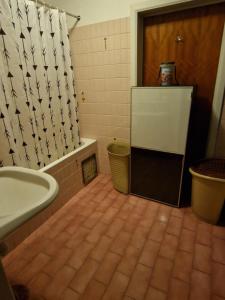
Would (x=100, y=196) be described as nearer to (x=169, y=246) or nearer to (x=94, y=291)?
(x=169, y=246)

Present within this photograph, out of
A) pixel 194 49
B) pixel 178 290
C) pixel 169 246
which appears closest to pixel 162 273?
pixel 178 290

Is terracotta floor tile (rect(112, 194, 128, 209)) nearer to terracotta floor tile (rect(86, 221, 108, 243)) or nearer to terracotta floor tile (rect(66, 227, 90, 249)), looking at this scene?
terracotta floor tile (rect(86, 221, 108, 243))

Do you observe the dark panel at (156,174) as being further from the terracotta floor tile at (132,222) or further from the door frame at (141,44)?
the door frame at (141,44)

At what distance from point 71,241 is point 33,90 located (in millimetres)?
1339

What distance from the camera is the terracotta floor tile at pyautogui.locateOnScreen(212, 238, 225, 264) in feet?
4.67

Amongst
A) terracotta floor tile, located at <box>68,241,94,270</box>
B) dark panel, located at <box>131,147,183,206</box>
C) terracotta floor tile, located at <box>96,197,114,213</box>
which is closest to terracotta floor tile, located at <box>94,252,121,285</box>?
terracotta floor tile, located at <box>68,241,94,270</box>

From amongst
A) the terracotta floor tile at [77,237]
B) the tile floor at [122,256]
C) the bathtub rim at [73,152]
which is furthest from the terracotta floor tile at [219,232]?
the bathtub rim at [73,152]

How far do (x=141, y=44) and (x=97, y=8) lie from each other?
1.87ft

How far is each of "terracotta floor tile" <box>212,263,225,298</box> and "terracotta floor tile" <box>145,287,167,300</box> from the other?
1.09ft

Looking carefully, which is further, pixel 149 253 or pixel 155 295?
pixel 149 253

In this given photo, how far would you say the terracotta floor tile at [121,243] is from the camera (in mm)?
1524

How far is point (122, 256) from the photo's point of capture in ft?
4.84

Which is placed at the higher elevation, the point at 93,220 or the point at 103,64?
the point at 103,64

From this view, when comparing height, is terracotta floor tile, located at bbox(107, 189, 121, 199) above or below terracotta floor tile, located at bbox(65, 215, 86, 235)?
above
